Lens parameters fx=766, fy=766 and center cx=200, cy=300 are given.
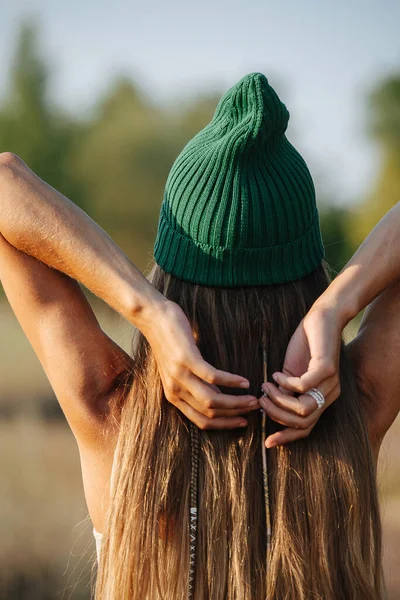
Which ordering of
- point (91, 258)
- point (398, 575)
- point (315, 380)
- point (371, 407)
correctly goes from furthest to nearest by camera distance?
1. point (398, 575)
2. point (371, 407)
3. point (91, 258)
4. point (315, 380)

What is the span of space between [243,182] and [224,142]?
0.25 feet

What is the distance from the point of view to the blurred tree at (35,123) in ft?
A: 50.1

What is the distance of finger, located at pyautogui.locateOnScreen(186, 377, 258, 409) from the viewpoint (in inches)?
47.8

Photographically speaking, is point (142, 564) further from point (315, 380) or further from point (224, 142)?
point (224, 142)

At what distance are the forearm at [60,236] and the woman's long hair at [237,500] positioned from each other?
155 mm

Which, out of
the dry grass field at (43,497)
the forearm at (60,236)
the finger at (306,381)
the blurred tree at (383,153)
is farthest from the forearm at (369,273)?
the blurred tree at (383,153)

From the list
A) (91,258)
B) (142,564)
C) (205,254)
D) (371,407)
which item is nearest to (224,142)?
(205,254)

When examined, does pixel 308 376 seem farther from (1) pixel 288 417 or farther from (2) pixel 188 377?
(2) pixel 188 377

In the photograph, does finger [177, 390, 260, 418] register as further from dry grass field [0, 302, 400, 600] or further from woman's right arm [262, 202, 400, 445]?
dry grass field [0, 302, 400, 600]

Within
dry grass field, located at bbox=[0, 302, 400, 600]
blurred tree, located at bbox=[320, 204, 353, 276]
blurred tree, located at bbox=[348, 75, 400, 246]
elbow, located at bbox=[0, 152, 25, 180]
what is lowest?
dry grass field, located at bbox=[0, 302, 400, 600]

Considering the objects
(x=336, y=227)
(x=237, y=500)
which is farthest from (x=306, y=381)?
(x=336, y=227)

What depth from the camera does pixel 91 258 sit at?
1318 mm

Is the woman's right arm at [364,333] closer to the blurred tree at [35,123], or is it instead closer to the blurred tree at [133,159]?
the blurred tree at [133,159]

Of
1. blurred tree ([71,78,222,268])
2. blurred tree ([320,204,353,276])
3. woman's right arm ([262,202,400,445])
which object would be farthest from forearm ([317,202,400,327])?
blurred tree ([71,78,222,268])
